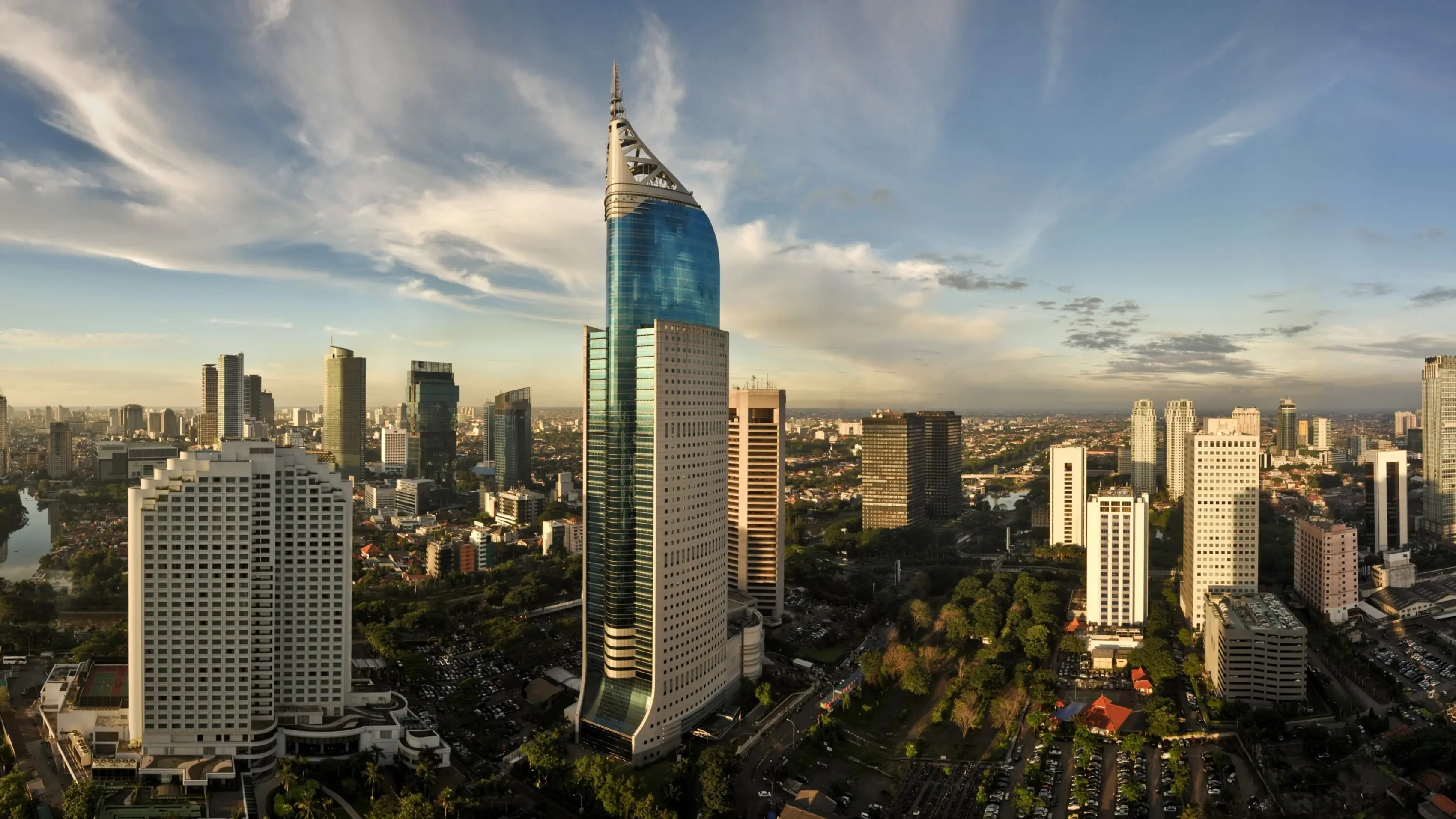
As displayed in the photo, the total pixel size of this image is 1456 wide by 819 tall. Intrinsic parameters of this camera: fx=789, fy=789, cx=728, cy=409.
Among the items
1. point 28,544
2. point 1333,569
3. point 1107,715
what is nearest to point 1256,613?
point 1107,715

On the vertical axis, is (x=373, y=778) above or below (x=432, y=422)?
below

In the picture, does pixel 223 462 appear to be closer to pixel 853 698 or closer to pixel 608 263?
pixel 608 263

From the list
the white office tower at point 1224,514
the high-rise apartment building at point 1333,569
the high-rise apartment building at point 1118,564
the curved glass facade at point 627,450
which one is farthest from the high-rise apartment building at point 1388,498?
the curved glass facade at point 627,450

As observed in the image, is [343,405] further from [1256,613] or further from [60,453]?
[1256,613]

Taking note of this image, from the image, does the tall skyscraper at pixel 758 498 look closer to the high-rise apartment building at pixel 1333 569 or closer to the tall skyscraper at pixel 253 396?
the high-rise apartment building at pixel 1333 569

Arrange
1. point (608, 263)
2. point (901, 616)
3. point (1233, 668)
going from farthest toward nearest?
point (901, 616) < point (1233, 668) < point (608, 263)

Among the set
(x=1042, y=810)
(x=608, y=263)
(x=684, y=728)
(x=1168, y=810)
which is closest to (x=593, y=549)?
(x=684, y=728)
